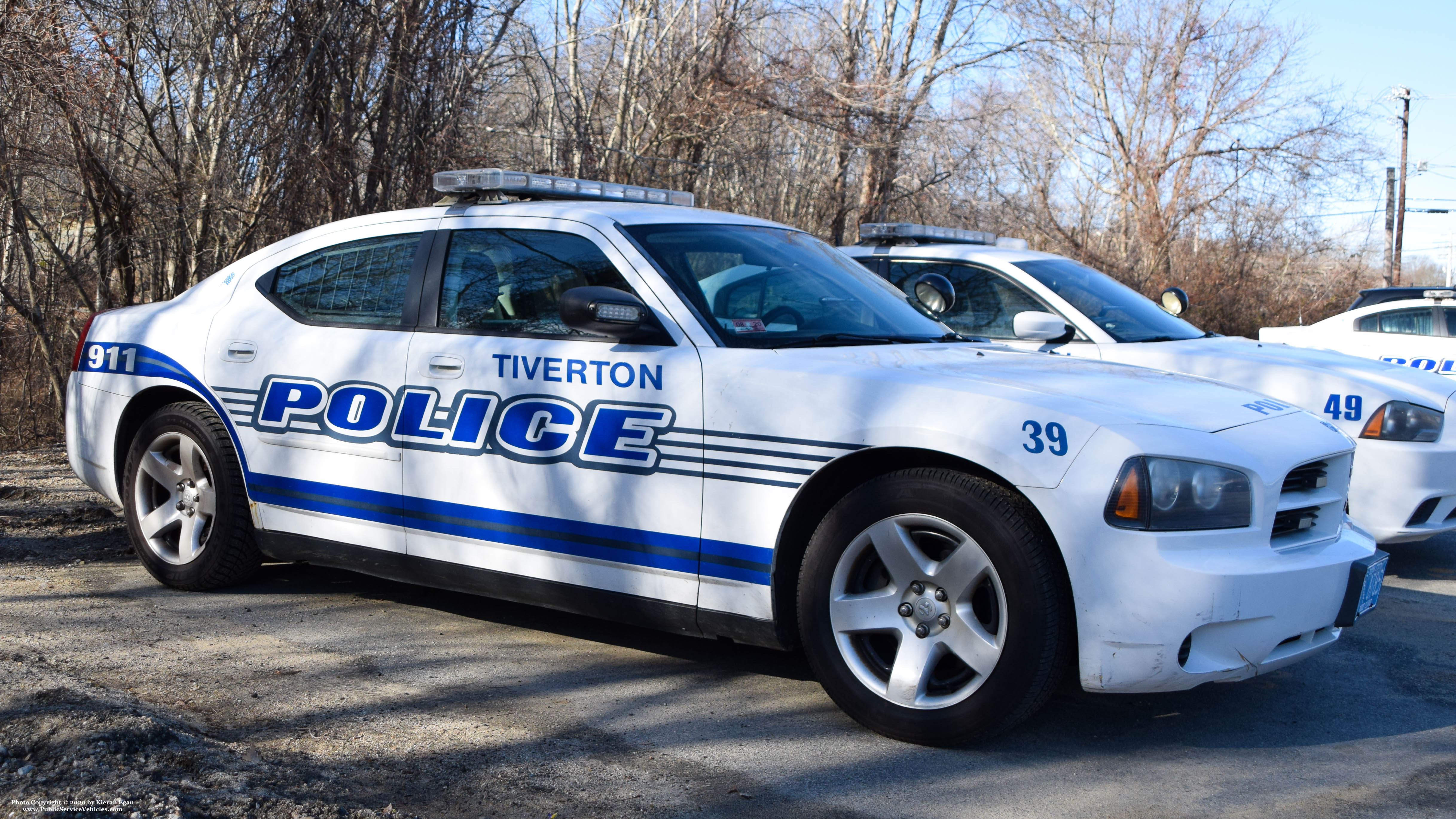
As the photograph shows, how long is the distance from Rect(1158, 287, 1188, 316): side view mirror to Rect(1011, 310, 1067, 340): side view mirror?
8.90 ft

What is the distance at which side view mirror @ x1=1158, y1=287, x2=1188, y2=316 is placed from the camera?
8242mm

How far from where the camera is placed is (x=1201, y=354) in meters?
6.44

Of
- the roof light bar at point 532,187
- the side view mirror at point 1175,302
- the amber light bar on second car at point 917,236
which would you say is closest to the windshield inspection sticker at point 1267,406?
the roof light bar at point 532,187

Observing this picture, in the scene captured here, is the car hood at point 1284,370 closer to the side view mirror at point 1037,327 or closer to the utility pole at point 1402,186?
the side view mirror at point 1037,327

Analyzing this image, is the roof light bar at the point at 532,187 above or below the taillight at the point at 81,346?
above

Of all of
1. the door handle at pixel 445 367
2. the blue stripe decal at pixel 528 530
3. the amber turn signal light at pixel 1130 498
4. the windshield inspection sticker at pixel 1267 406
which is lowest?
the blue stripe decal at pixel 528 530

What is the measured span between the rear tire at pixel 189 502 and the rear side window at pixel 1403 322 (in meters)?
9.10

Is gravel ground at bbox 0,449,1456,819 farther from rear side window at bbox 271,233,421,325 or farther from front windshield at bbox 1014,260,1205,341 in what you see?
front windshield at bbox 1014,260,1205,341

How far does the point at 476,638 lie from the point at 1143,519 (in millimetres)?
2595

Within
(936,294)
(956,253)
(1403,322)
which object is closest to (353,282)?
(936,294)

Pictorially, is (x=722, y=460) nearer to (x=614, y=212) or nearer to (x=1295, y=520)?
(x=614, y=212)

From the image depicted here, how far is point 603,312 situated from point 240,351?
6.25ft

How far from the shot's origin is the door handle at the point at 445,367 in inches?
172

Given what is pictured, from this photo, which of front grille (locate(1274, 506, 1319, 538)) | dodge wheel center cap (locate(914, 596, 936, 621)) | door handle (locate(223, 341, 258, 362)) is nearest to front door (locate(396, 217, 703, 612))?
dodge wheel center cap (locate(914, 596, 936, 621))
